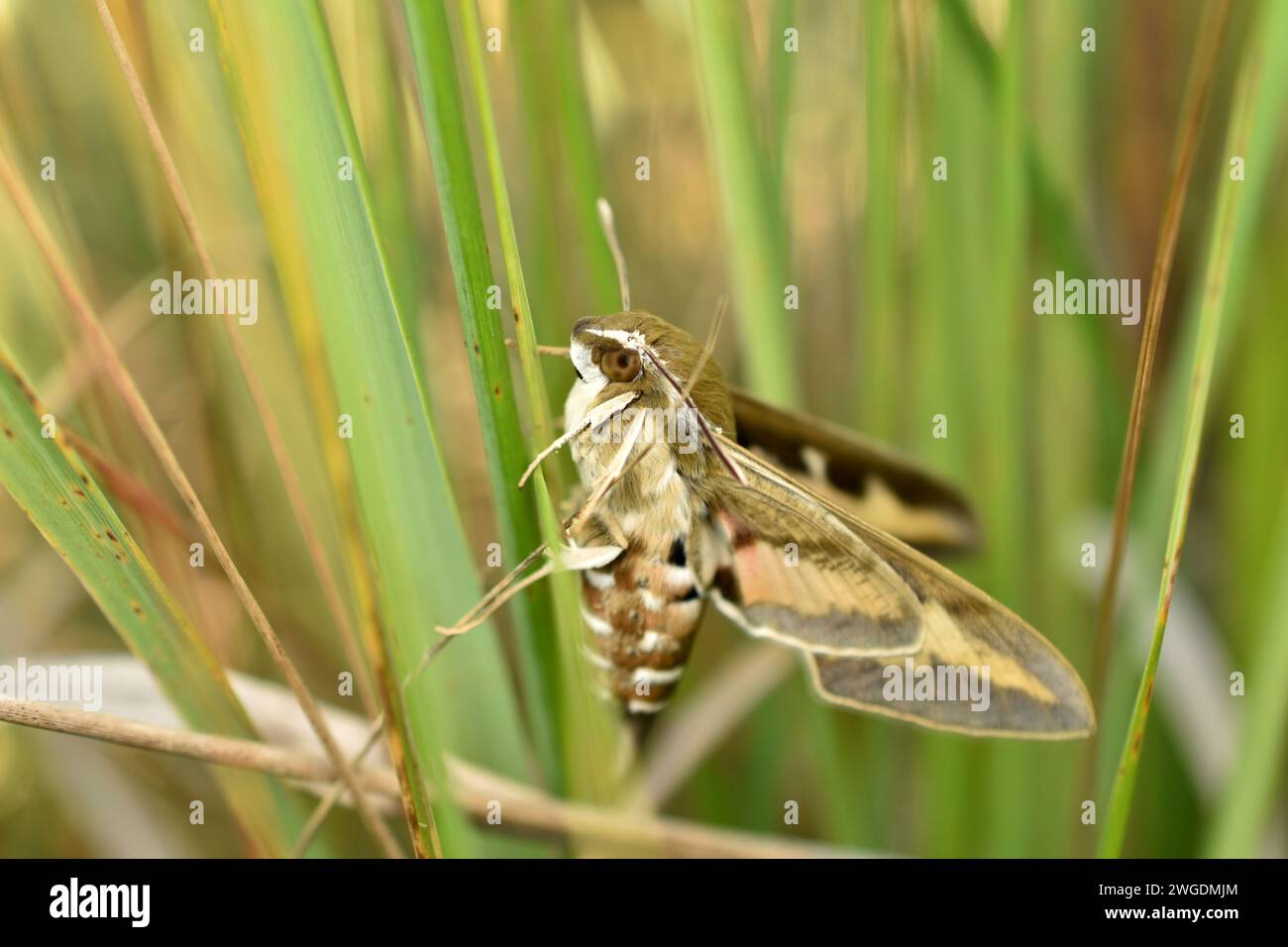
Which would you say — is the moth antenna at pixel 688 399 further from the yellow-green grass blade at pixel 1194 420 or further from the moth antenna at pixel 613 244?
the yellow-green grass blade at pixel 1194 420

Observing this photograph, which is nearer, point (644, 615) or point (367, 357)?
point (367, 357)

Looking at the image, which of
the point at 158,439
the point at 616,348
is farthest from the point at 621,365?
the point at 158,439

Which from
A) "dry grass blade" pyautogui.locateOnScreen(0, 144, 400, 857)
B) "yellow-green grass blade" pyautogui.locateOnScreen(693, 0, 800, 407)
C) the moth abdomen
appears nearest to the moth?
the moth abdomen

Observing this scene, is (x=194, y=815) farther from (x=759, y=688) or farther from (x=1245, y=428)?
(x=1245, y=428)

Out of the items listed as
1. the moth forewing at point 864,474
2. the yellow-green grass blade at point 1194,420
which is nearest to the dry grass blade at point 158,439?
the moth forewing at point 864,474

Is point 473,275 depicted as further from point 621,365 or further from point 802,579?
point 802,579

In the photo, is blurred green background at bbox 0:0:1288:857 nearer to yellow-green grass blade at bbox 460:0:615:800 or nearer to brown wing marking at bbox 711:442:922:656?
yellow-green grass blade at bbox 460:0:615:800

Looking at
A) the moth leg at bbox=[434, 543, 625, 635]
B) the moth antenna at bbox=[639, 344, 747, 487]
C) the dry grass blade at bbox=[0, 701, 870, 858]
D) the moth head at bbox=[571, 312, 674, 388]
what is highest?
the moth head at bbox=[571, 312, 674, 388]
